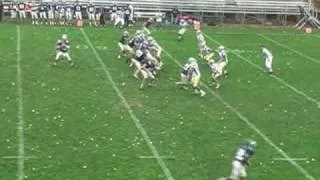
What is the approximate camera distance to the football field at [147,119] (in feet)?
48.7

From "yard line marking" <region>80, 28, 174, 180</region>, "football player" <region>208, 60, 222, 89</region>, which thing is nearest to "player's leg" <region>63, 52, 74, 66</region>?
"yard line marking" <region>80, 28, 174, 180</region>

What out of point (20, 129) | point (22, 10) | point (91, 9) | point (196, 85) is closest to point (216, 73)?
point (196, 85)

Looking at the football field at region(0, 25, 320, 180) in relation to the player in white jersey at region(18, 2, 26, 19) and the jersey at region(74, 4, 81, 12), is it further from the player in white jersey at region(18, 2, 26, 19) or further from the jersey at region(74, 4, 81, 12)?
the jersey at region(74, 4, 81, 12)

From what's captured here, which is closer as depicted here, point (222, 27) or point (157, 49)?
point (157, 49)

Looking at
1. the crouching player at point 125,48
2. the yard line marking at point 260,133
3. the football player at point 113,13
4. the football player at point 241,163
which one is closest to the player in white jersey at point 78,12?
the football player at point 113,13

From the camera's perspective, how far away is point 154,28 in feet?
129

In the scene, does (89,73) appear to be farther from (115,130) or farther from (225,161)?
(225,161)

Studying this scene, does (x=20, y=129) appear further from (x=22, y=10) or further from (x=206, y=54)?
(x=22, y=10)

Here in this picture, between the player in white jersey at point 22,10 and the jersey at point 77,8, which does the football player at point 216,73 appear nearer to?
the jersey at point 77,8

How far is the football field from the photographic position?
14.9 meters

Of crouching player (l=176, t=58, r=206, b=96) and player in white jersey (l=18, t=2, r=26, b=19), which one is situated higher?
crouching player (l=176, t=58, r=206, b=96)

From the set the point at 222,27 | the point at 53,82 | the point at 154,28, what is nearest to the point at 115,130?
the point at 53,82

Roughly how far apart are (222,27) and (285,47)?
347 inches

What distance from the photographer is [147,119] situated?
733 inches
